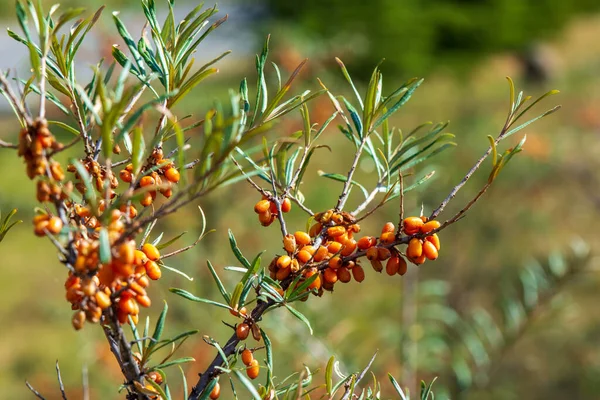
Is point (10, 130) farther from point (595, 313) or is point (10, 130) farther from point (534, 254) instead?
point (595, 313)

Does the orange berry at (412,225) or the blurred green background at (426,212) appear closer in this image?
the orange berry at (412,225)

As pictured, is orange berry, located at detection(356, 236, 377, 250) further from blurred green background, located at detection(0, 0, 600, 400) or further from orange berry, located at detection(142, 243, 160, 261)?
blurred green background, located at detection(0, 0, 600, 400)

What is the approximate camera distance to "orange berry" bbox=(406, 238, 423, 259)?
39 cm

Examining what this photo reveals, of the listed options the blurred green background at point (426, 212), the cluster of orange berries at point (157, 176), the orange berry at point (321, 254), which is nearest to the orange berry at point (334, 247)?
the orange berry at point (321, 254)

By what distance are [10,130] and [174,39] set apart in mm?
5836

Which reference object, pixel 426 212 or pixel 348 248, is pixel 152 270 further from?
pixel 426 212

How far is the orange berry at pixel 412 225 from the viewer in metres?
0.40

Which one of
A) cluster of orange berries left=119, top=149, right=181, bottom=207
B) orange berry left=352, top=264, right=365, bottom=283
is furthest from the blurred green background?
orange berry left=352, top=264, right=365, bottom=283

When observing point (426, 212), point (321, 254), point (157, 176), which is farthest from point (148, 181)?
point (426, 212)

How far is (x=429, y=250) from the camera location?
1.30 ft

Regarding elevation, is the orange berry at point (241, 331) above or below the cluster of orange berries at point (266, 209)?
below

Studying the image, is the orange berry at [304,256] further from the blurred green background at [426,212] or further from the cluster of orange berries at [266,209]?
the blurred green background at [426,212]

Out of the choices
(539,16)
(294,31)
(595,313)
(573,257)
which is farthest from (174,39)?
(539,16)

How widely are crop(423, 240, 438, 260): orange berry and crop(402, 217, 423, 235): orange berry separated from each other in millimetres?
10
